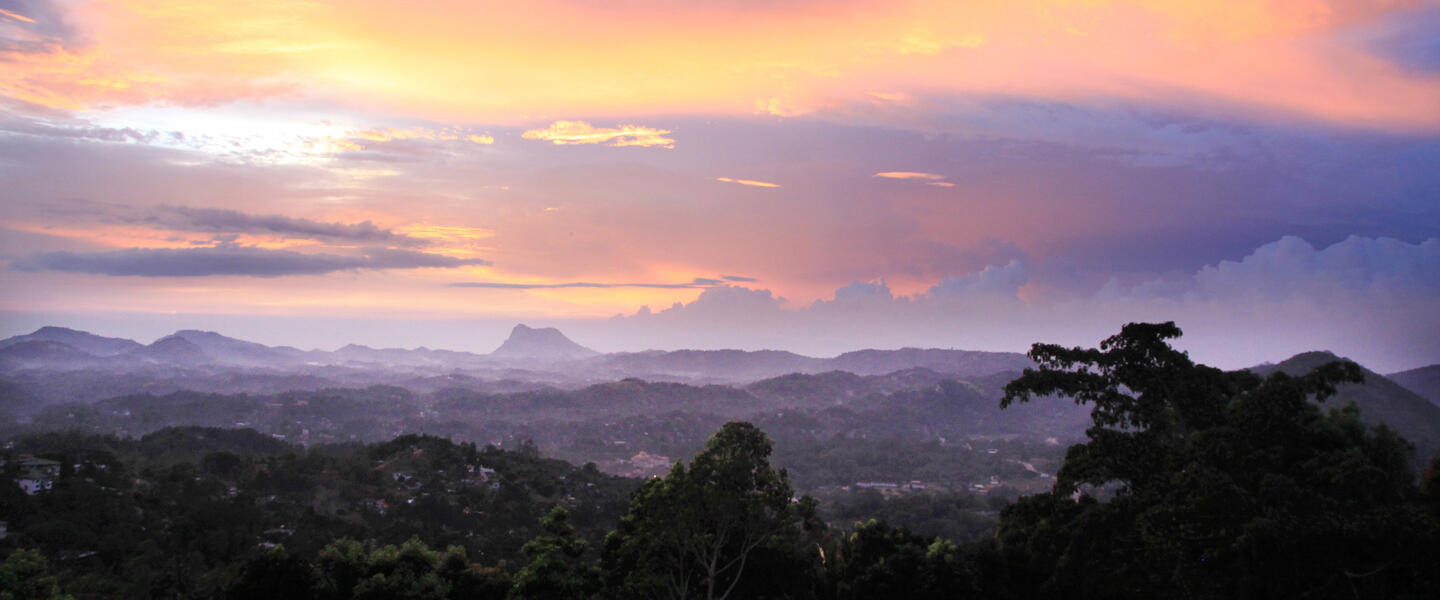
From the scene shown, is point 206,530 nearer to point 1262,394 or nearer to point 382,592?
point 382,592

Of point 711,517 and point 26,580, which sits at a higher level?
point 711,517

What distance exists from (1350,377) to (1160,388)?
9.33ft

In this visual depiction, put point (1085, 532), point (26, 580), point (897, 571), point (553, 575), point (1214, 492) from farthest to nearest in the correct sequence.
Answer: point (897, 571) → point (553, 575) → point (26, 580) → point (1085, 532) → point (1214, 492)

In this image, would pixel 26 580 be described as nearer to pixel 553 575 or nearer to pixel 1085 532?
pixel 553 575

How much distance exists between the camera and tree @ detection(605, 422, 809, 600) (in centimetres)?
1655

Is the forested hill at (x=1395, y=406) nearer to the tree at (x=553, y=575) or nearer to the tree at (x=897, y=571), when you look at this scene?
the tree at (x=897, y=571)

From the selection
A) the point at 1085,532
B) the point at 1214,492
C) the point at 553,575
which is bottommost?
the point at 553,575

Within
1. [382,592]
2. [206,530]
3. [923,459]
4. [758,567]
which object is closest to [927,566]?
[758,567]

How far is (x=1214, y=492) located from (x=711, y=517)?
9916 millimetres

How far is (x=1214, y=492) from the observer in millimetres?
11766

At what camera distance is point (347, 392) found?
163 metres

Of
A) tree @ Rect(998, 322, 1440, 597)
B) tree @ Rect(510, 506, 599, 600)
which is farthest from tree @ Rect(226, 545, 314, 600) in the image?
tree @ Rect(998, 322, 1440, 597)

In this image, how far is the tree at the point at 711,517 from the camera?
16.5 metres

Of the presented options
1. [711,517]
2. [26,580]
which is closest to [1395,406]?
[711,517]
